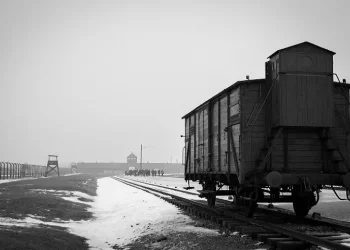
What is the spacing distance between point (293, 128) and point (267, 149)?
3.15ft

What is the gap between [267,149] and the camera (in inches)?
444

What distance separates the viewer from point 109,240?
11.3 metres

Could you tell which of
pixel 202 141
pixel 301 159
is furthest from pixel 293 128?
pixel 202 141

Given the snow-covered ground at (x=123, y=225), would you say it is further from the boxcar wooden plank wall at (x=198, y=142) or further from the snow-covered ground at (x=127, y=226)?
the boxcar wooden plank wall at (x=198, y=142)

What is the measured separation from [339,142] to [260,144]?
2353 mm

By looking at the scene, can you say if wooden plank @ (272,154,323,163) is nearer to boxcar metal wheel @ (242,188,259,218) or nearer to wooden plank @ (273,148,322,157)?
wooden plank @ (273,148,322,157)

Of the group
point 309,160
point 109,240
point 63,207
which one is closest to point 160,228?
point 109,240

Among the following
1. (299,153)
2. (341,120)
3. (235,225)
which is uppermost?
(341,120)

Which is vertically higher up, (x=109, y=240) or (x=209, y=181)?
(x=209, y=181)

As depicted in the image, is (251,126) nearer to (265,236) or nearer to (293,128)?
(293,128)

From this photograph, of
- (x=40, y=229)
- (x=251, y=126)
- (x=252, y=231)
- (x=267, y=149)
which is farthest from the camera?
(x=251, y=126)

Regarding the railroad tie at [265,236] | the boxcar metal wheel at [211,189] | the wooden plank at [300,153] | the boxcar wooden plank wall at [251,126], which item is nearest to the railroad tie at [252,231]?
the railroad tie at [265,236]

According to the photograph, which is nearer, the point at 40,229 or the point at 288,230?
the point at 288,230

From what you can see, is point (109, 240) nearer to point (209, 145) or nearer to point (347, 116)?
point (209, 145)
